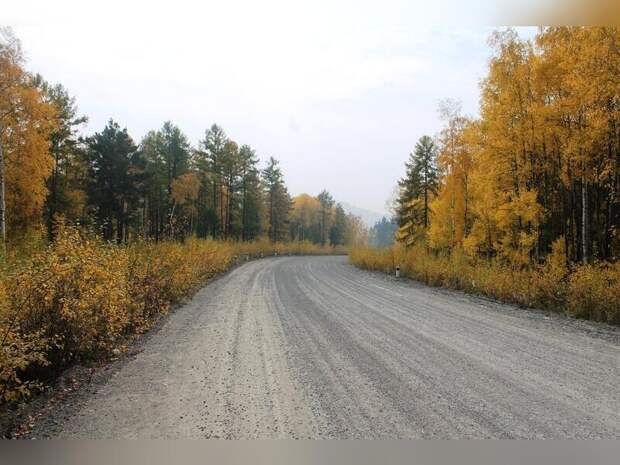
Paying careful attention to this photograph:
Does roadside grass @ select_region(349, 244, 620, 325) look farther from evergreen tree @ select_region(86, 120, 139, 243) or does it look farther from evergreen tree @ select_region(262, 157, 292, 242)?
evergreen tree @ select_region(262, 157, 292, 242)

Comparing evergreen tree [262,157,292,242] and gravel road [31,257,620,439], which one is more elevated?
evergreen tree [262,157,292,242]

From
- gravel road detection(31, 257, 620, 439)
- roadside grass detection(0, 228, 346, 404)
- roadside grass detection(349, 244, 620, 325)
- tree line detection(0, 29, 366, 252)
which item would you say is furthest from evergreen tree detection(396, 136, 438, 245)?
roadside grass detection(0, 228, 346, 404)

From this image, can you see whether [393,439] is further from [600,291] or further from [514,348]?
[600,291]

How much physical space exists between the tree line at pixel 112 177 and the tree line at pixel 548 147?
12033 millimetres

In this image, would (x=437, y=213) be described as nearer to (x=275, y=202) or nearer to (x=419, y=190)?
(x=419, y=190)

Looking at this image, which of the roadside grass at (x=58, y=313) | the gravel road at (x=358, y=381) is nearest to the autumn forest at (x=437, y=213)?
the roadside grass at (x=58, y=313)

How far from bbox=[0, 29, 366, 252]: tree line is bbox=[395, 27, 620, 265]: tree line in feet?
39.5

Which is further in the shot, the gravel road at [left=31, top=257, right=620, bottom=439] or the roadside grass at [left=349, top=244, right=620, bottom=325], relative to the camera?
the roadside grass at [left=349, top=244, right=620, bottom=325]

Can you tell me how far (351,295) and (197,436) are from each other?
9.14 m

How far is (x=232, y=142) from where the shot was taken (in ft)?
143

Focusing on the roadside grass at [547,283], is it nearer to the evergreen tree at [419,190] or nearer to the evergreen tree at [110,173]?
the evergreen tree at [419,190]

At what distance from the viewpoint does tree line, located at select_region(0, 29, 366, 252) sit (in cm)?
1720

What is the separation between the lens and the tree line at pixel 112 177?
1720 centimetres

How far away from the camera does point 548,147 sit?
48.1 feet
